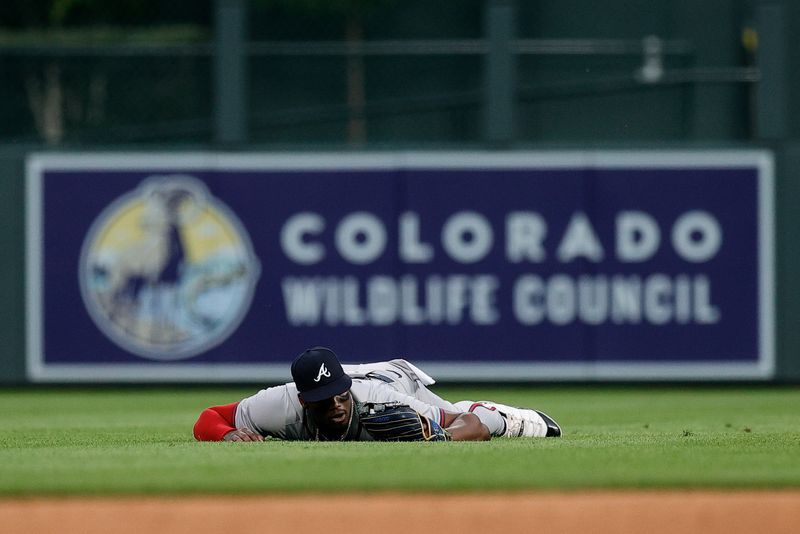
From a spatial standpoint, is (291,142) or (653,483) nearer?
(653,483)

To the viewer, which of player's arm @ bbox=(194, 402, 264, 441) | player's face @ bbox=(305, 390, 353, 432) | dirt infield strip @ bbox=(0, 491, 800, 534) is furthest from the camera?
player's arm @ bbox=(194, 402, 264, 441)

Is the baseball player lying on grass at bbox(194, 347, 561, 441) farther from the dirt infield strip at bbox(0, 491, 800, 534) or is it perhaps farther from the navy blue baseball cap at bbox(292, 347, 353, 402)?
the dirt infield strip at bbox(0, 491, 800, 534)

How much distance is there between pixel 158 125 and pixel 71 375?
8.03 feet

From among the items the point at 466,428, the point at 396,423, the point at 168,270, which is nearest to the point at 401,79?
the point at 168,270

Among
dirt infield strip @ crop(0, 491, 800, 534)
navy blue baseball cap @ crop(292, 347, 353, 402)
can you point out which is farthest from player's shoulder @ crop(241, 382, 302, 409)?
dirt infield strip @ crop(0, 491, 800, 534)

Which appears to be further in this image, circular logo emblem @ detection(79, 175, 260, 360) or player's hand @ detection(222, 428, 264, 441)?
circular logo emblem @ detection(79, 175, 260, 360)

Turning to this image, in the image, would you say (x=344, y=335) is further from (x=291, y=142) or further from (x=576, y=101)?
(x=576, y=101)

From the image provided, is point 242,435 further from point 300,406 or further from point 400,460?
point 400,460

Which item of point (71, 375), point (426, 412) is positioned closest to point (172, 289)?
point (71, 375)

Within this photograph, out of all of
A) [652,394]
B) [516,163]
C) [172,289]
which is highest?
[516,163]

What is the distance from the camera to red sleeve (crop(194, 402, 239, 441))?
7.68 m

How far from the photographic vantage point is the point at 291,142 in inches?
542

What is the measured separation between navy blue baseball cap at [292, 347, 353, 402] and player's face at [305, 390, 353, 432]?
80 millimetres

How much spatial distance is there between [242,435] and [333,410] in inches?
24.0
